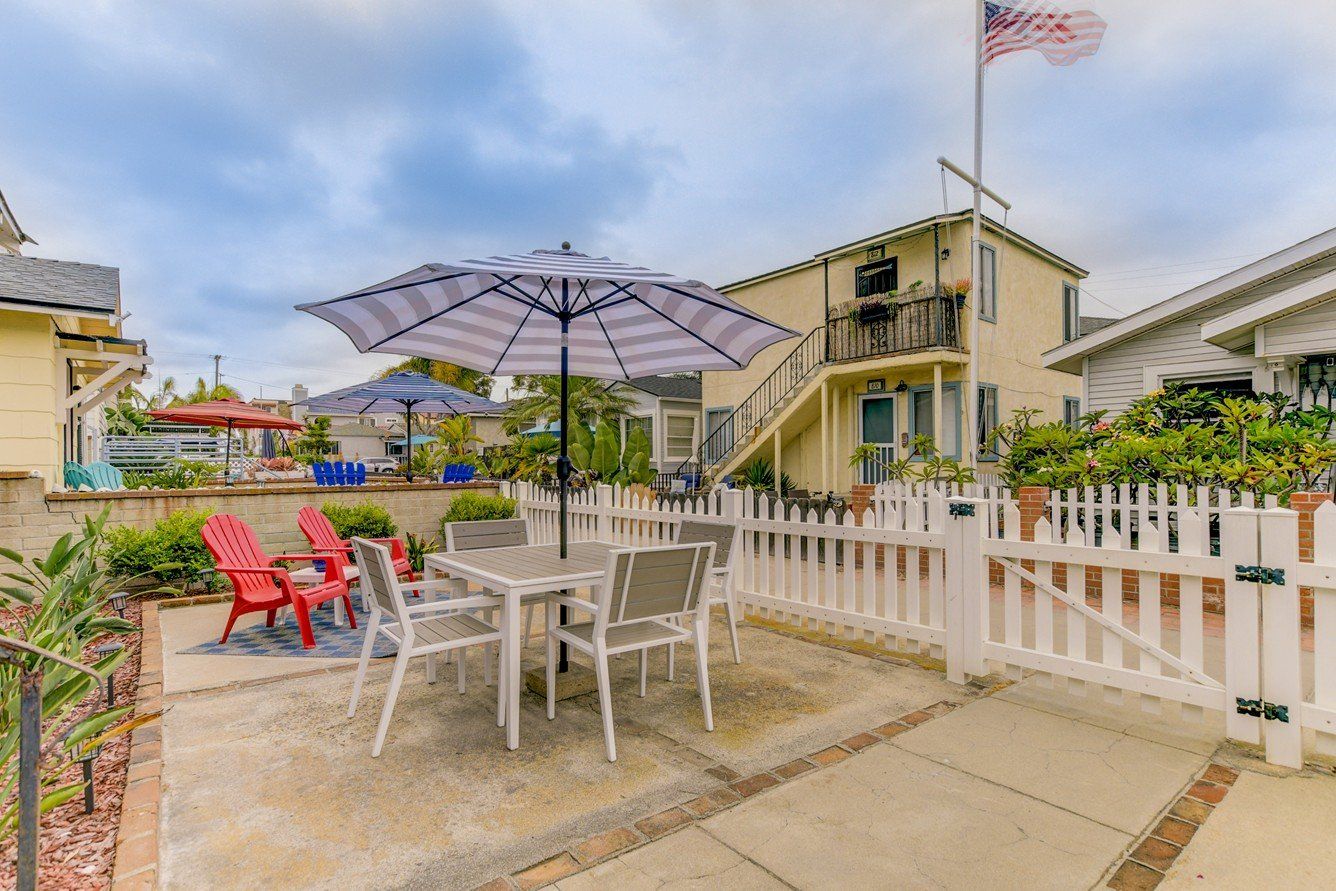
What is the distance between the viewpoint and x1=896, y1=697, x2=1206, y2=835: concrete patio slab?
2787 millimetres

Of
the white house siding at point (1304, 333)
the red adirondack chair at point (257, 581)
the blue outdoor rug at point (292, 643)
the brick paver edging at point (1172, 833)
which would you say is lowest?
the blue outdoor rug at point (292, 643)

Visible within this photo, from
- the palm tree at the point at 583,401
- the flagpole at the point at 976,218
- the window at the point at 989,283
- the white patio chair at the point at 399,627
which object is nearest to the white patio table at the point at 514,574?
the white patio chair at the point at 399,627

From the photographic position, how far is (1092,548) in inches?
150

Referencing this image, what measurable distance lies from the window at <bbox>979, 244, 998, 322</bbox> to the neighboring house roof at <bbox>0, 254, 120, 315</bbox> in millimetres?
15103

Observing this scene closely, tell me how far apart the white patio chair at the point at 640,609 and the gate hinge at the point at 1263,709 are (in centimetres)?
265

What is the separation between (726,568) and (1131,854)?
9.59ft

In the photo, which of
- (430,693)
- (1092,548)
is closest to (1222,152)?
(1092,548)

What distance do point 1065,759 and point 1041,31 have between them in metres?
12.5

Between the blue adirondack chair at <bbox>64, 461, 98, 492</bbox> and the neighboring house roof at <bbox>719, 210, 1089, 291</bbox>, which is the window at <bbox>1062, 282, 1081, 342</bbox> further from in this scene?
the blue adirondack chair at <bbox>64, 461, 98, 492</bbox>

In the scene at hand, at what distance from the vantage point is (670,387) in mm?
22891

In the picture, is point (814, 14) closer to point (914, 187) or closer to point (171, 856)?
point (914, 187)

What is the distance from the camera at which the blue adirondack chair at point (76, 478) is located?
27.0 ft

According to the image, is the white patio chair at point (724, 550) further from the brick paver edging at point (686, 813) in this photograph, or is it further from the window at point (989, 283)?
the window at point (989, 283)

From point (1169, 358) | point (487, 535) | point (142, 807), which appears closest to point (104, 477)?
point (487, 535)
